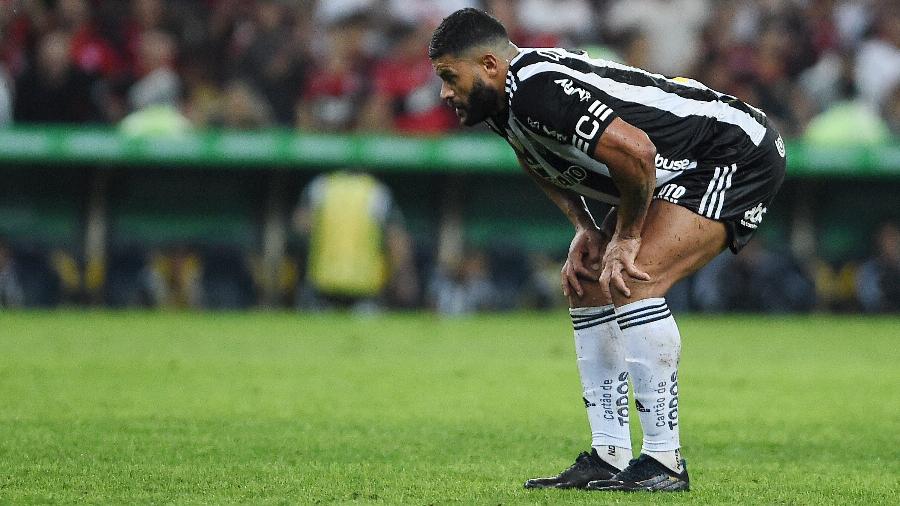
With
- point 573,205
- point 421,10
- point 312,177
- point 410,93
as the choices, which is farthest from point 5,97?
point 573,205

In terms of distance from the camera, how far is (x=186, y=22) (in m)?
18.4

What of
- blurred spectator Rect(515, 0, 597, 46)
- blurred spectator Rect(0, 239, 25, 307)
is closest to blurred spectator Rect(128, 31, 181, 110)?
blurred spectator Rect(0, 239, 25, 307)

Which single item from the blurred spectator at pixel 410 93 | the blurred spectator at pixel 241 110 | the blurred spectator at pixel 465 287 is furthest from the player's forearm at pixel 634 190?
the blurred spectator at pixel 241 110

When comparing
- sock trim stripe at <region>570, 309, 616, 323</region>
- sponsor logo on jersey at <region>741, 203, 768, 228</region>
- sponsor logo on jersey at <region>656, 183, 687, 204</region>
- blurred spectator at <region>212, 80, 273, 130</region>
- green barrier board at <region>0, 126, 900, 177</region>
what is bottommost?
sock trim stripe at <region>570, 309, 616, 323</region>

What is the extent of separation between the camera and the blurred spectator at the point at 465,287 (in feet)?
57.0

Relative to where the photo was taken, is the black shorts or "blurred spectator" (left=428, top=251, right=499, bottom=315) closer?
the black shorts

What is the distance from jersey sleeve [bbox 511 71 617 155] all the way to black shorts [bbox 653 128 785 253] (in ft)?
1.63

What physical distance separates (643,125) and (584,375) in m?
1.02

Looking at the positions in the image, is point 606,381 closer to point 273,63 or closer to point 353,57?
point 353,57

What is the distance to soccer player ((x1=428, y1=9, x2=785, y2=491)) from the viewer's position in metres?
5.19

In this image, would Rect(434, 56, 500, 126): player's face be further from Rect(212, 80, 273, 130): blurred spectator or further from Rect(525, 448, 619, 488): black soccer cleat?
Rect(212, 80, 273, 130): blurred spectator

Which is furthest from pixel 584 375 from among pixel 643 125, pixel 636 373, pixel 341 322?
pixel 341 322

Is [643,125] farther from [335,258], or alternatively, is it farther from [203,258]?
[203,258]

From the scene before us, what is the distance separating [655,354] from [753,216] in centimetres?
72
